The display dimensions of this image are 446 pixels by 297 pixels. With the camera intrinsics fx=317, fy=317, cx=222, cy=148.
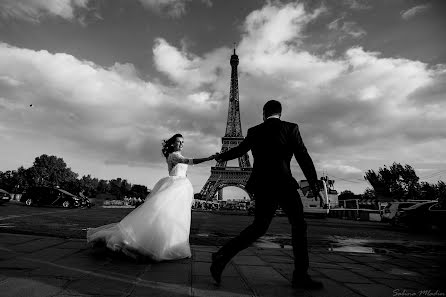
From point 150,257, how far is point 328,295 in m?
2.10

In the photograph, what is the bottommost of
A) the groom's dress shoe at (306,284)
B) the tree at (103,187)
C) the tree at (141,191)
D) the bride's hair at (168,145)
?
the groom's dress shoe at (306,284)

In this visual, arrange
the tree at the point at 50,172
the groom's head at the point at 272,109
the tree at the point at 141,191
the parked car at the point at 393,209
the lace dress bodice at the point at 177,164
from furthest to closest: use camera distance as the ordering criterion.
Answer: the tree at the point at 50,172 < the parked car at the point at 393,209 < the tree at the point at 141,191 < the lace dress bodice at the point at 177,164 < the groom's head at the point at 272,109

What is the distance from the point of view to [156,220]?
13.3ft

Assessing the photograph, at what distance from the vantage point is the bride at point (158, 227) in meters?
3.90

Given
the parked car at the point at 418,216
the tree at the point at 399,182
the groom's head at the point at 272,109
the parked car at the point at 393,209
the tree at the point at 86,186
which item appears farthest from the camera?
the tree at the point at 86,186

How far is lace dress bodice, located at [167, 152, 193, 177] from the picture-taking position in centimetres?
472

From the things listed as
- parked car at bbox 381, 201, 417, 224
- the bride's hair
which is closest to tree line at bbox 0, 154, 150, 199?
parked car at bbox 381, 201, 417, 224

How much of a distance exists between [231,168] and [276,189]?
59.4m

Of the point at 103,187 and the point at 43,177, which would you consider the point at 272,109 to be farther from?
the point at 103,187

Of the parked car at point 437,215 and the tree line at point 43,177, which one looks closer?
the parked car at point 437,215

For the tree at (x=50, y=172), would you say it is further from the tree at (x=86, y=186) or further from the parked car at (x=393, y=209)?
the parked car at (x=393, y=209)

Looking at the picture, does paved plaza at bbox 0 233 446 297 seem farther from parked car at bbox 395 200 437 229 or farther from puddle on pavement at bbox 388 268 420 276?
parked car at bbox 395 200 437 229

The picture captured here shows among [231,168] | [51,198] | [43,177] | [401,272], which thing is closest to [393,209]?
[401,272]

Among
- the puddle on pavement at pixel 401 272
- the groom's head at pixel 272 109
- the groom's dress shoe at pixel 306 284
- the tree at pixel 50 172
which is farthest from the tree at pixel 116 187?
the groom's dress shoe at pixel 306 284
